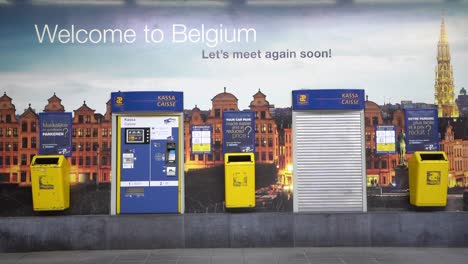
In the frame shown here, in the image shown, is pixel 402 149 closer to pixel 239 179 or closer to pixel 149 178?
pixel 239 179

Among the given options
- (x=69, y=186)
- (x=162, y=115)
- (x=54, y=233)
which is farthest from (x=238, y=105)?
(x=54, y=233)

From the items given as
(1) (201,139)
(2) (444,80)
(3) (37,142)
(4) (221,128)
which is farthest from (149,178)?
(2) (444,80)

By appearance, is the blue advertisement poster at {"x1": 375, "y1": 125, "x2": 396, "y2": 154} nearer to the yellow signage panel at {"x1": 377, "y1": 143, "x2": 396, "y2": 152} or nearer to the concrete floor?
the yellow signage panel at {"x1": 377, "y1": 143, "x2": 396, "y2": 152}

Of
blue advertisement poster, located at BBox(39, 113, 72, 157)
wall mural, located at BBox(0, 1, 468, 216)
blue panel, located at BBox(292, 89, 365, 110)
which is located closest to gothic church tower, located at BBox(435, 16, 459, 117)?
wall mural, located at BBox(0, 1, 468, 216)

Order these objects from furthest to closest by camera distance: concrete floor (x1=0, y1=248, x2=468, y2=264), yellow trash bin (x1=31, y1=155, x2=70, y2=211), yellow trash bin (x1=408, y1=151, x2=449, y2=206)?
yellow trash bin (x1=408, y1=151, x2=449, y2=206) < yellow trash bin (x1=31, y1=155, x2=70, y2=211) < concrete floor (x1=0, y1=248, x2=468, y2=264)

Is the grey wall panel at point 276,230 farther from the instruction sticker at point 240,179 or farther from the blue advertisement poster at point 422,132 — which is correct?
the blue advertisement poster at point 422,132

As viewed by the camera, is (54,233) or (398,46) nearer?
(54,233)

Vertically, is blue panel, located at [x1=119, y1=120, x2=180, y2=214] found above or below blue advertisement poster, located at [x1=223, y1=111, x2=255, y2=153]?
below

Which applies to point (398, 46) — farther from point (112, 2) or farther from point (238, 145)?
point (112, 2)

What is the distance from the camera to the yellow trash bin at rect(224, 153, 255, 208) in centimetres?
820

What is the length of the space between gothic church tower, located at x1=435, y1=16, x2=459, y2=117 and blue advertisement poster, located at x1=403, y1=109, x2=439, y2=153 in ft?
0.86

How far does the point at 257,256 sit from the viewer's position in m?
7.72

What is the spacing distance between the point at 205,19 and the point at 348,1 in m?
2.53

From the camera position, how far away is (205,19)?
862cm
